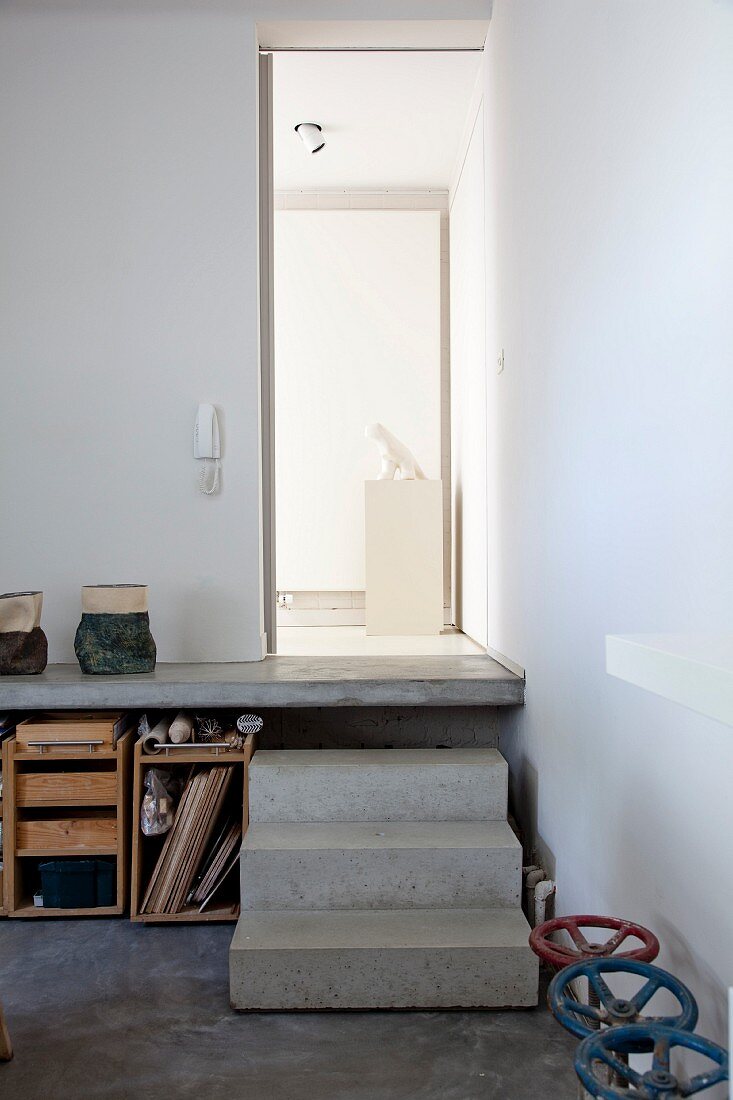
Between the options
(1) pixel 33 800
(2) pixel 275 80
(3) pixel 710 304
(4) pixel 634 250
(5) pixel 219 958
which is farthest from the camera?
(2) pixel 275 80

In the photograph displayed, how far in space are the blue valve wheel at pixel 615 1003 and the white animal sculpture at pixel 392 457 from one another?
3.75 metres

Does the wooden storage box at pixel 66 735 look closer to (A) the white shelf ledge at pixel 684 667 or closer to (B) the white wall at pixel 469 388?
(B) the white wall at pixel 469 388

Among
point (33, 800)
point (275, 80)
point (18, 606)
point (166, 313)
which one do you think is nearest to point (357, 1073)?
point (33, 800)

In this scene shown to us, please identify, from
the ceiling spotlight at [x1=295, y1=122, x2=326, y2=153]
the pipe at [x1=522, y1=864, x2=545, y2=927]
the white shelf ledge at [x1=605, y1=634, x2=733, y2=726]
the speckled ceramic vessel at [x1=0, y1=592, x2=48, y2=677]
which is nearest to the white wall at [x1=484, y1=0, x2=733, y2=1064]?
the pipe at [x1=522, y1=864, x2=545, y2=927]

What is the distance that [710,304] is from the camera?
1441mm

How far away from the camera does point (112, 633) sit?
3.22 m

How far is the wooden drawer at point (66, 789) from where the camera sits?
294 cm

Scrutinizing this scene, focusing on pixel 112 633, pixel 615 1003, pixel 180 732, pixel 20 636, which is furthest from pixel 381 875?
pixel 20 636

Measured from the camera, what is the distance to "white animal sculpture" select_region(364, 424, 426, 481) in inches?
198

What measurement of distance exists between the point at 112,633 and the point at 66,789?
1.86 ft

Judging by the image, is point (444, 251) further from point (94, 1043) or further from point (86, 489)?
point (94, 1043)

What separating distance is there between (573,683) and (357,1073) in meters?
1.07

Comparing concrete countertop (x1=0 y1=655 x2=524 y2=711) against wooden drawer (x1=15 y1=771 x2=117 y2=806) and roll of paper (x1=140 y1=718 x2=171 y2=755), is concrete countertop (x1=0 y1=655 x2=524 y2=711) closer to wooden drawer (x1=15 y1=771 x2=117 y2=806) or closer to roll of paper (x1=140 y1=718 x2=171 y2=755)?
roll of paper (x1=140 y1=718 x2=171 y2=755)

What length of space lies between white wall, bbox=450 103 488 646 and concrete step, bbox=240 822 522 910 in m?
1.62
